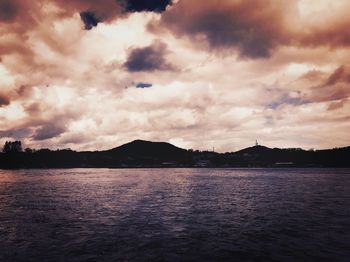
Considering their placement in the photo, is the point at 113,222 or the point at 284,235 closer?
the point at 284,235

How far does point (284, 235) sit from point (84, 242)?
2071cm

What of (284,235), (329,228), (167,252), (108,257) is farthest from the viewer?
(329,228)

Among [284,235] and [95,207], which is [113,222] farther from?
[284,235]

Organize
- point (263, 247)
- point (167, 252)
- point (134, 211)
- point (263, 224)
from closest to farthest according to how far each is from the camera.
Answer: point (167, 252) < point (263, 247) < point (263, 224) < point (134, 211)

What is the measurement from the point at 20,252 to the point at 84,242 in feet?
17.9

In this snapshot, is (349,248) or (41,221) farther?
(41,221)

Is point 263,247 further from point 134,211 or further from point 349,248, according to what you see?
point 134,211

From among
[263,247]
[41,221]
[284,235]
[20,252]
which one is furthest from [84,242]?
[284,235]

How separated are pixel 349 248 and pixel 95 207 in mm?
37884

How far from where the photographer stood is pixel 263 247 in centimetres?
2703

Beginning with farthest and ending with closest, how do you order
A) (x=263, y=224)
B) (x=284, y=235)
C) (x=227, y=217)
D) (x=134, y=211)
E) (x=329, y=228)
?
(x=134, y=211)
(x=227, y=217)
(x=263, y=224)
(x=329, y=228)
(x=284, y=235)

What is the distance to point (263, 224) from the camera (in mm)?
37281

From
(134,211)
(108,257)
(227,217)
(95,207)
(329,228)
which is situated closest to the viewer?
(108,257)

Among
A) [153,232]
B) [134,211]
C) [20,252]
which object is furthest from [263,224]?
[20,252]
